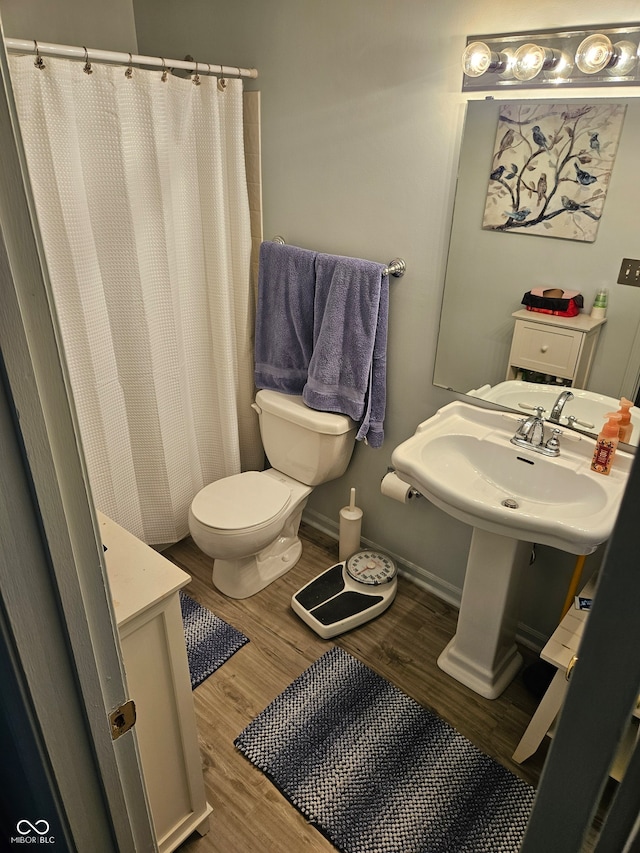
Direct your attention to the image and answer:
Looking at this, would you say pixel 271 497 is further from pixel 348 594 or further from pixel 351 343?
pixel 351 343

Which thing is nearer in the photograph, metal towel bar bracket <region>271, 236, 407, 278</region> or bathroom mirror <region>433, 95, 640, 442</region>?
bathroom mirror <region>433, 95, 640, 442</region>

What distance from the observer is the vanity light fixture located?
1465 mm

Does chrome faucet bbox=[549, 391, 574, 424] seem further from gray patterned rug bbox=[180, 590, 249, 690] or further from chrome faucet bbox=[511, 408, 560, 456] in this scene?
gray patterned rug bbox=[180, 590, 249, 690]

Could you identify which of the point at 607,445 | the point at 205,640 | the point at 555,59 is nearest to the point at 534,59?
the point at 555,59

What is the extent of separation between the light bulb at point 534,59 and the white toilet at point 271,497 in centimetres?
129

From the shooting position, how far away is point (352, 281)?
6.99 ft

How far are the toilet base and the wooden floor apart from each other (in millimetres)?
38

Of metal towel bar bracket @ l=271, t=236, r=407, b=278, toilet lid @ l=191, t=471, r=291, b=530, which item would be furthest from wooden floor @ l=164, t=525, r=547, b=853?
metal towel bar bracket @ l=271, t=236, r=407, b=278

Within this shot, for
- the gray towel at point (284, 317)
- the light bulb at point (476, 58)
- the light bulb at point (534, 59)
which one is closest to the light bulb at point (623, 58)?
the light bulb at point (534, 59)

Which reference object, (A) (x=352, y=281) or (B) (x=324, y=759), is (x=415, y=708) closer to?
(B) (x=324, y=759)

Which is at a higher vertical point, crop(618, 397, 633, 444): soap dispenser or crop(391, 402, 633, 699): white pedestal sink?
crop(618, 397, 633, 444): soap dispenser

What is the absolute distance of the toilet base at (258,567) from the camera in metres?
2.38

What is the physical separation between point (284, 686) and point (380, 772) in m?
0.43

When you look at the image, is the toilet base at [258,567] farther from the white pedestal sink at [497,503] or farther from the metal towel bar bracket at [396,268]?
the metal towel bar bracket at [396,268]
